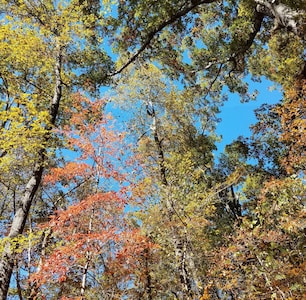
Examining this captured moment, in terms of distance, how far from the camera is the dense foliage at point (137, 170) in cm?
620

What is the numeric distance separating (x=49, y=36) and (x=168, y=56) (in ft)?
11.1

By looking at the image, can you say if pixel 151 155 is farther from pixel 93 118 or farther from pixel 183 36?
pixel 183 36

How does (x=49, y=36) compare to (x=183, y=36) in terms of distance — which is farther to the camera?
(x=183, y=36)

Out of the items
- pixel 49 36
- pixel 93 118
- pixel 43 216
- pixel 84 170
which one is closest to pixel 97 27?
pixel 49 36

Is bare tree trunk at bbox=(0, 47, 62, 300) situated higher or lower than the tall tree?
lower

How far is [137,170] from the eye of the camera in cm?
1209

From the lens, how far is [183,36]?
987cm

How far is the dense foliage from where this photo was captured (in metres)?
6.20

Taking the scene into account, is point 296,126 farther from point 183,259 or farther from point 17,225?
point 17,225

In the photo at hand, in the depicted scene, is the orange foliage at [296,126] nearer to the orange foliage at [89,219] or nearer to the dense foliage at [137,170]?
the dense foliage at [137,170]

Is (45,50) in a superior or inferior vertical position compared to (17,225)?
superior

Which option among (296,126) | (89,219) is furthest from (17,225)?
(296,126)

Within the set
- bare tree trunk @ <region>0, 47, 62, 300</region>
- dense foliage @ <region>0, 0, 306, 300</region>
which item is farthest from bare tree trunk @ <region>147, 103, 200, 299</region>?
bare tree trunk @ <region>0, 47, 62, 300</region>

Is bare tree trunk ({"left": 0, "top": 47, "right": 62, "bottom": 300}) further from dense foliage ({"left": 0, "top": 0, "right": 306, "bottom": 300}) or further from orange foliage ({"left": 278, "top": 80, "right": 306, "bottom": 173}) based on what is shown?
orange foliage ({"left": 278, "top": 80, "right": 306, "bottom": 173})
